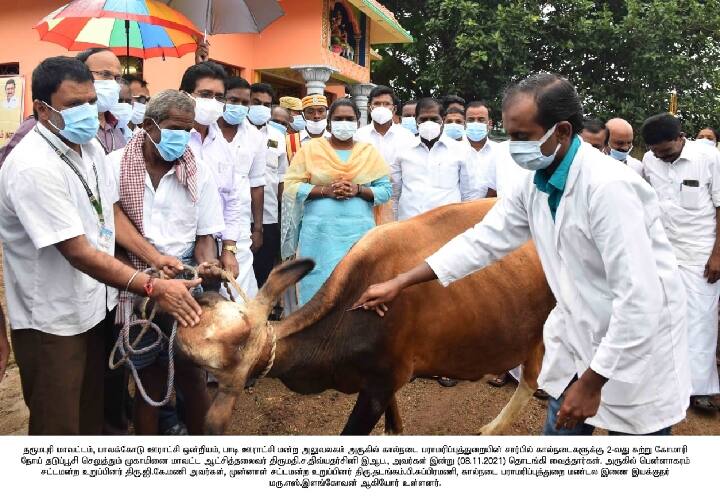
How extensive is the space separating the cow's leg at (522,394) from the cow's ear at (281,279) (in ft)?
6.17

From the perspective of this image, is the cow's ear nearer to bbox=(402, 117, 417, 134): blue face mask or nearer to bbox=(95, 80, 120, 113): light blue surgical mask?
bbox=(95, 80, 120, 113): light blue surgical mask

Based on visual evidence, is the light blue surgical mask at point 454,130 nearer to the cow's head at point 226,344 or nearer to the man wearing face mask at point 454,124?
the man wearing face mask at point 454,124

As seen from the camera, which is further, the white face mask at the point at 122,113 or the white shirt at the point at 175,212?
the white face mask at the point at 122,113

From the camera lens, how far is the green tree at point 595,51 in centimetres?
1384

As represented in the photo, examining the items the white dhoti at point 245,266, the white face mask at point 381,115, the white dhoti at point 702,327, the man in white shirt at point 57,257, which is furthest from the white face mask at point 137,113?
the white dhoti at point 702,327

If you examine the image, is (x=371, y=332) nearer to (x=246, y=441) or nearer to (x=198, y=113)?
(x=246, y=441)

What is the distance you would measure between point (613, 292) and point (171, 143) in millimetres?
2129

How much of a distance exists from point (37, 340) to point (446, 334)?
6.36 ft

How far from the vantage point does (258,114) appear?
5.74 metres

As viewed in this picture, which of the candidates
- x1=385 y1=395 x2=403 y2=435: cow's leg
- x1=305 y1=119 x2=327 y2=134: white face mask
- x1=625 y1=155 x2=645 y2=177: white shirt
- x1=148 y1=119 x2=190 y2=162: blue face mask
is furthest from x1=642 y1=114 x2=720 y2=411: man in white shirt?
x1=148 y1=119 x2=190 y2=162: blue face mask

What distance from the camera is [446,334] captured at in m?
3.28

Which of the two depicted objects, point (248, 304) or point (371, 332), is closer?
point (248, 304)

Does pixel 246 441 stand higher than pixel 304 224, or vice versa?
pixel 304 224

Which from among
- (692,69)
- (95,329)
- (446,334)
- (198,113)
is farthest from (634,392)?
(692,69)
